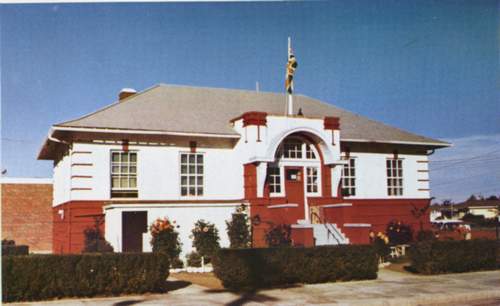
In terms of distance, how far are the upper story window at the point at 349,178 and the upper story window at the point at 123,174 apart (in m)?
9.40

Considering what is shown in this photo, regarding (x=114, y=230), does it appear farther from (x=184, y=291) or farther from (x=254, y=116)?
(x=254, y=116)

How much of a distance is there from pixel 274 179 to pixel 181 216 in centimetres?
494

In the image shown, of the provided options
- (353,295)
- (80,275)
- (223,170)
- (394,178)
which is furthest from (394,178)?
(80,275)

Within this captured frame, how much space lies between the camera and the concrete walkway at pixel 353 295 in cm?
1345

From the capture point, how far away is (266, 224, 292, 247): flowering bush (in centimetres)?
2122

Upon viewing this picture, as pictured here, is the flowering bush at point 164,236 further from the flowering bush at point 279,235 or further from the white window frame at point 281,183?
the white window frame at point 281,183

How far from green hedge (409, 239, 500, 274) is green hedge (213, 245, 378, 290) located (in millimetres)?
2046

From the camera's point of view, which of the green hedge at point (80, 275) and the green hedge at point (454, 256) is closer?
the green hedge at point (80, 275)

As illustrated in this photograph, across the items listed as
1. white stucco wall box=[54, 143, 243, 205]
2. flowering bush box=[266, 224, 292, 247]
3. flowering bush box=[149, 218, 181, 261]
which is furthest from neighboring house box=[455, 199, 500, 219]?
flowering bush box=[149, 218, 181, 261]

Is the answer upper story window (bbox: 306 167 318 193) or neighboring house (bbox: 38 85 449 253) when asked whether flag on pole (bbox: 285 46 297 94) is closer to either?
neighboring house (bbox: 38 85 449 253)

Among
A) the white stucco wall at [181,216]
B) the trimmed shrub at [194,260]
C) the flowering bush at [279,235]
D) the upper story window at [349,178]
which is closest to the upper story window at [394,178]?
the upper story window at [349,178]

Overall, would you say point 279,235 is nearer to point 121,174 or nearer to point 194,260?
point 194,260

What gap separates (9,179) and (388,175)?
2137cm

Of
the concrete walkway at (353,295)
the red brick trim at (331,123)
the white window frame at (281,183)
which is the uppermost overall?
the red brick trim at (331,123)
